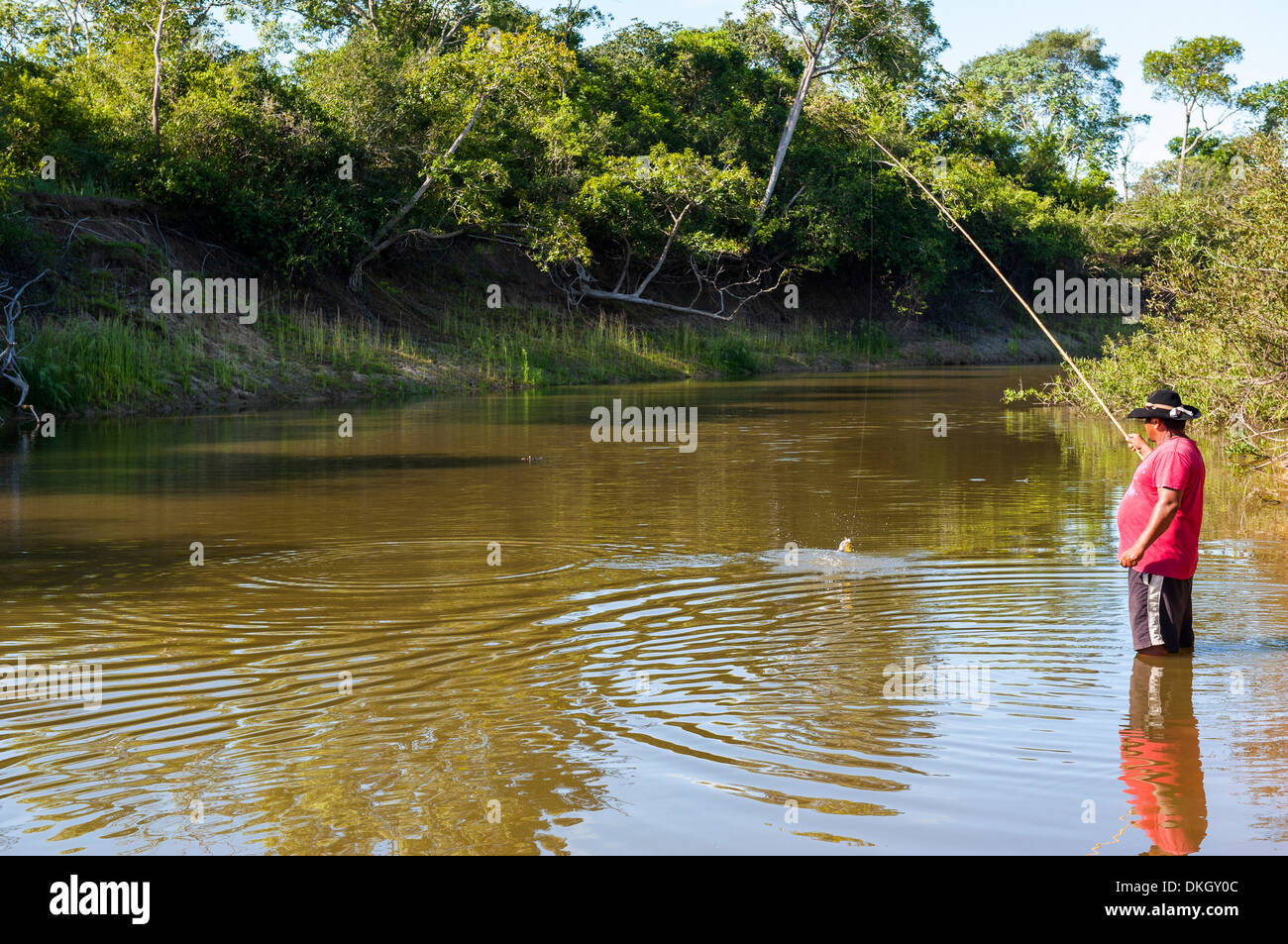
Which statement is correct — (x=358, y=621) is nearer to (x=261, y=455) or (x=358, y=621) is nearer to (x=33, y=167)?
(x=261, y=455)

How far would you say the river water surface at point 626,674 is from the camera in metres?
4.99

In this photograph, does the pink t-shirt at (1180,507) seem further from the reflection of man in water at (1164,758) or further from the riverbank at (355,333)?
the riverbank at (355,333)

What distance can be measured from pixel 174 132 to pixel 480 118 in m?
8.02

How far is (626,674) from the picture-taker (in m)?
7.07

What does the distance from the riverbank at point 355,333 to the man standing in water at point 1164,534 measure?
67.2ft

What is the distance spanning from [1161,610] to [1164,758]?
174 cm

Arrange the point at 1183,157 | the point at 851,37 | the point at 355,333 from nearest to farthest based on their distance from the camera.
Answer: the point at 355,333 → the point at 851,37 → the point at 1183,157

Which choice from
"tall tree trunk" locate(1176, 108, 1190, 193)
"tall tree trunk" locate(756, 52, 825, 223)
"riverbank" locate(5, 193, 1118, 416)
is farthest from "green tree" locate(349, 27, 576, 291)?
"tall tree trunk" locate(1176, 108, 1190, 193)

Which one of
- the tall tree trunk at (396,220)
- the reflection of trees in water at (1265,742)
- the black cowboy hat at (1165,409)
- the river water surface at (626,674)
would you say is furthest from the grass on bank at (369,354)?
the reflection of trees in water at (1265,742)

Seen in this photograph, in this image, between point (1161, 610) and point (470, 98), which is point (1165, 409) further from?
point (470, 98)

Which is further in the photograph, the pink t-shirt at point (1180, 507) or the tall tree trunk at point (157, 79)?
the tall tree trunk at point (157, 79)

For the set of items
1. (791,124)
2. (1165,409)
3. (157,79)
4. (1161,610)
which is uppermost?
(791,124)

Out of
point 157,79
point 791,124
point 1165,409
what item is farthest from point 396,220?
point 1165,409

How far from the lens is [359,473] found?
16.1 m
